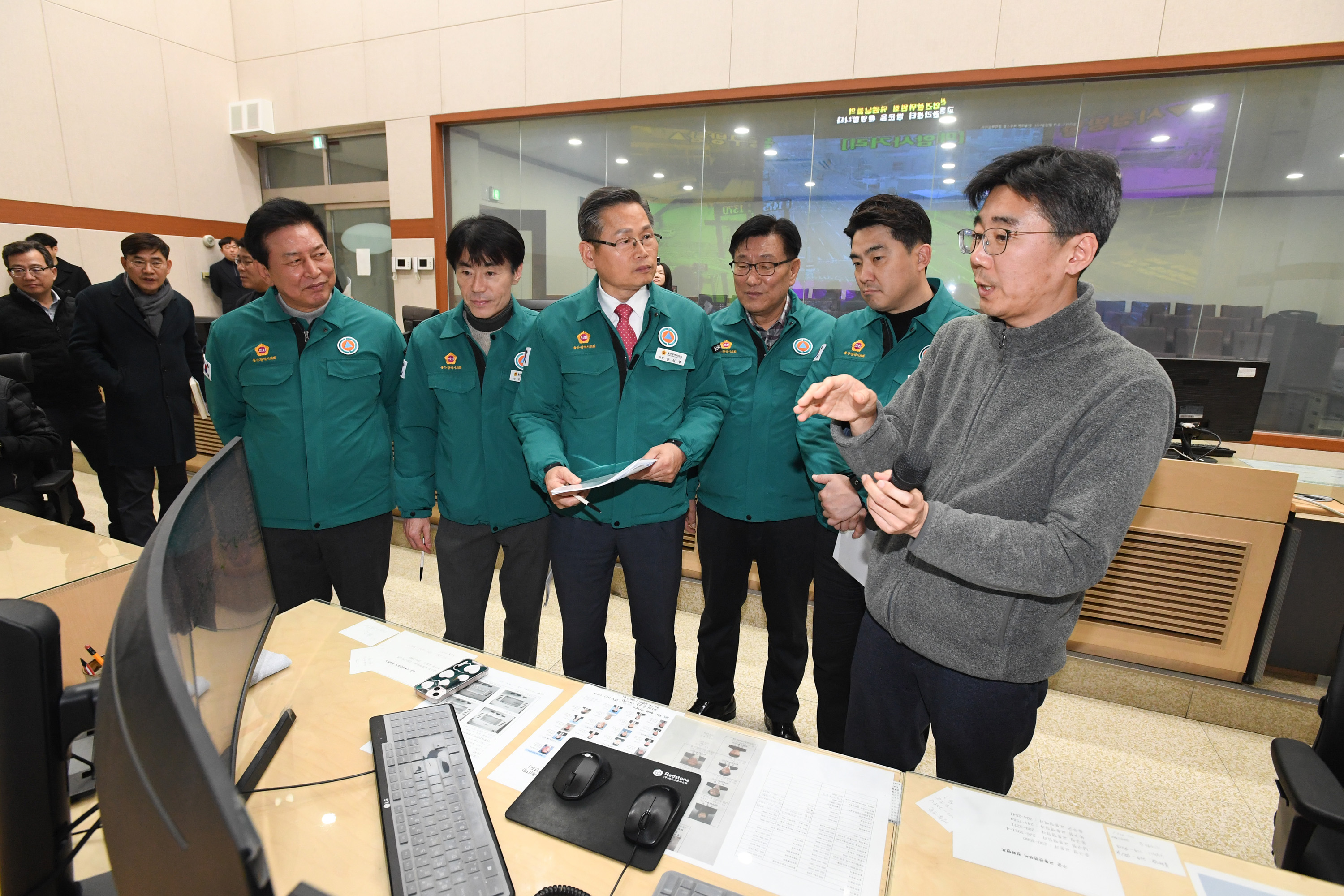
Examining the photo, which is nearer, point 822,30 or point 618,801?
point 618,801

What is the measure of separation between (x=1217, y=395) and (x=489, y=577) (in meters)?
2.98

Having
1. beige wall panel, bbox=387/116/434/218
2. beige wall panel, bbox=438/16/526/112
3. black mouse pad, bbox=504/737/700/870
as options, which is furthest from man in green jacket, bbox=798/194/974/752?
beige wall panel, bbox=387/116/434/218

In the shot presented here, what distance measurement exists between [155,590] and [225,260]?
6.84m

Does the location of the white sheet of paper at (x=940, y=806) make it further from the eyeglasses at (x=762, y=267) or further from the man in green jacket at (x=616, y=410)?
the eyeglasses at (x=762, y=267)

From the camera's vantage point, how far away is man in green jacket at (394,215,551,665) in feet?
6.62

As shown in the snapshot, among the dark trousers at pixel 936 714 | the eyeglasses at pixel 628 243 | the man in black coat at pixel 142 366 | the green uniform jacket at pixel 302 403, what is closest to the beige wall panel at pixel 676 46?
A: the man in black coat at pixel 142 366

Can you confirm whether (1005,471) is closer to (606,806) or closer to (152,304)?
(606,806)

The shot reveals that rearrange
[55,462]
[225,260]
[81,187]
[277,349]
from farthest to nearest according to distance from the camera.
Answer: [225,260], [81,187], [55,462], [277,349]

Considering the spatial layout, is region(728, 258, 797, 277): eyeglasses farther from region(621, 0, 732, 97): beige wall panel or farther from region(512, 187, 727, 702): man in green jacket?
region(621, 0, 732, 97): beige wall panel

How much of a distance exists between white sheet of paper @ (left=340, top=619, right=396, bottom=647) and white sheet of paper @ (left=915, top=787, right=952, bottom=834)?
114 centimetres

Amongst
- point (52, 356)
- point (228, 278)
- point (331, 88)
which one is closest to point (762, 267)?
point (52, 356)

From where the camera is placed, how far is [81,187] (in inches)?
222

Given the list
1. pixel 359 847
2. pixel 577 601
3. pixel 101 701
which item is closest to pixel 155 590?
pixel 101 701

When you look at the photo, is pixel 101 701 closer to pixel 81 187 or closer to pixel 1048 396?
pixel 1048 396
